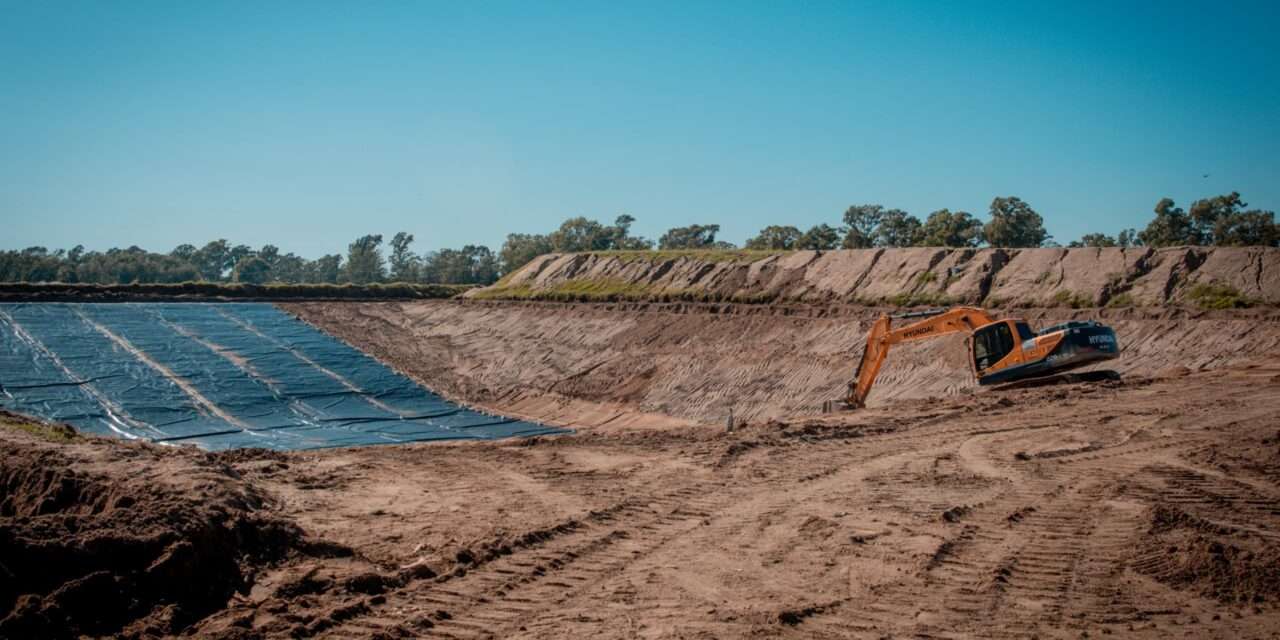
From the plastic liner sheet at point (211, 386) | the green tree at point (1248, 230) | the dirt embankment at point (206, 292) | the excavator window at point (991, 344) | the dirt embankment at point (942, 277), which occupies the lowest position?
the plastic liner sheet at point (211, 386)

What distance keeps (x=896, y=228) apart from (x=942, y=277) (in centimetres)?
2620

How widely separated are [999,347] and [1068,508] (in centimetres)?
1005

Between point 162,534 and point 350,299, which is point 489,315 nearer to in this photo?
point 350,299

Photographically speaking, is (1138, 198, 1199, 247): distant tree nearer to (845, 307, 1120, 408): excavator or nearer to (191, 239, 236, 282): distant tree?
(845, 307, 1120, 408): excavator

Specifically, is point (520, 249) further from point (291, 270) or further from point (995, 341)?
point (995, 341)

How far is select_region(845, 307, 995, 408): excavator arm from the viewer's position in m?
18.5

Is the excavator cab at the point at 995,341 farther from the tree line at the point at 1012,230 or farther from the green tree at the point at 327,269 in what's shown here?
the green tree at the point at 327,269

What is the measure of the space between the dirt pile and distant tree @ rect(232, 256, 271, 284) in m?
94.3

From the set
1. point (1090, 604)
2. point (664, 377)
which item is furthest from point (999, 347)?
point (1090, 604)

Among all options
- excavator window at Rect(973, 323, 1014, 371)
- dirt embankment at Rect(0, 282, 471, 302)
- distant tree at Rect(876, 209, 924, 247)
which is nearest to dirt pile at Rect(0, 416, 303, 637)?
excavator window at Rect(973, 323, 1014, 371)

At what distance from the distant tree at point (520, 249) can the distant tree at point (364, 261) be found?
16.0 m

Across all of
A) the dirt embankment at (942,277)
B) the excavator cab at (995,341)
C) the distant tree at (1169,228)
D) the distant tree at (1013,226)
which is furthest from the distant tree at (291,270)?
the excavator cab at (995,341)

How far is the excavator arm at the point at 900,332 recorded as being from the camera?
60.5ft

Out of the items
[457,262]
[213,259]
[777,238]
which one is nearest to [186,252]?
[213,259]
